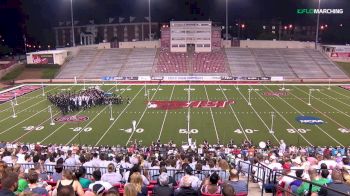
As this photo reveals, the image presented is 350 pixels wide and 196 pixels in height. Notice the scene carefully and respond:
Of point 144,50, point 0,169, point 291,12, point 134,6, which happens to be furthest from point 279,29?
point 0,169

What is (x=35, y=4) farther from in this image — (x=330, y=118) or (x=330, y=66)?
(x=330, y=118)

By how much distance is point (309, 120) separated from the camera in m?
28.8

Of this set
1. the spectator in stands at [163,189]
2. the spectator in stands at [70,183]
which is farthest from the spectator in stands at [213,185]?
the spectator in stands at [70,183]

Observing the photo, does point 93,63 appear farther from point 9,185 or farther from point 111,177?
point 9,185

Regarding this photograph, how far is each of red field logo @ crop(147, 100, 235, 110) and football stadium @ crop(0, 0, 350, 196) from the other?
0.61 ft

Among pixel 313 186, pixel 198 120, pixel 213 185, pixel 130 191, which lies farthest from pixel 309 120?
pixel 130 191

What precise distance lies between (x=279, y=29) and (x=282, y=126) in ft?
191

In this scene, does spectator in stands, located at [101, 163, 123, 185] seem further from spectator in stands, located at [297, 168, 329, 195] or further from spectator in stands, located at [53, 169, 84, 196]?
spectator in stands, located at [297, 168, 329, 195]

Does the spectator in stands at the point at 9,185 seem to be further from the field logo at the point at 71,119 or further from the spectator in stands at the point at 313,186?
the field logo at the point at 71,119

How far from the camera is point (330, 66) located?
59.9 metres

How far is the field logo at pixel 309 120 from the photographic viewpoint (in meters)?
28.3

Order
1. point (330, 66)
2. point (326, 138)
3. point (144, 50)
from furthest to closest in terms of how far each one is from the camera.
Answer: point (144, 50)
point (330, 66)
point (326, 138)

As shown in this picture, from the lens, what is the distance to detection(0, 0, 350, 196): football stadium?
859cm

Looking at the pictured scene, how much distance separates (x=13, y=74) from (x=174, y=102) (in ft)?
106
